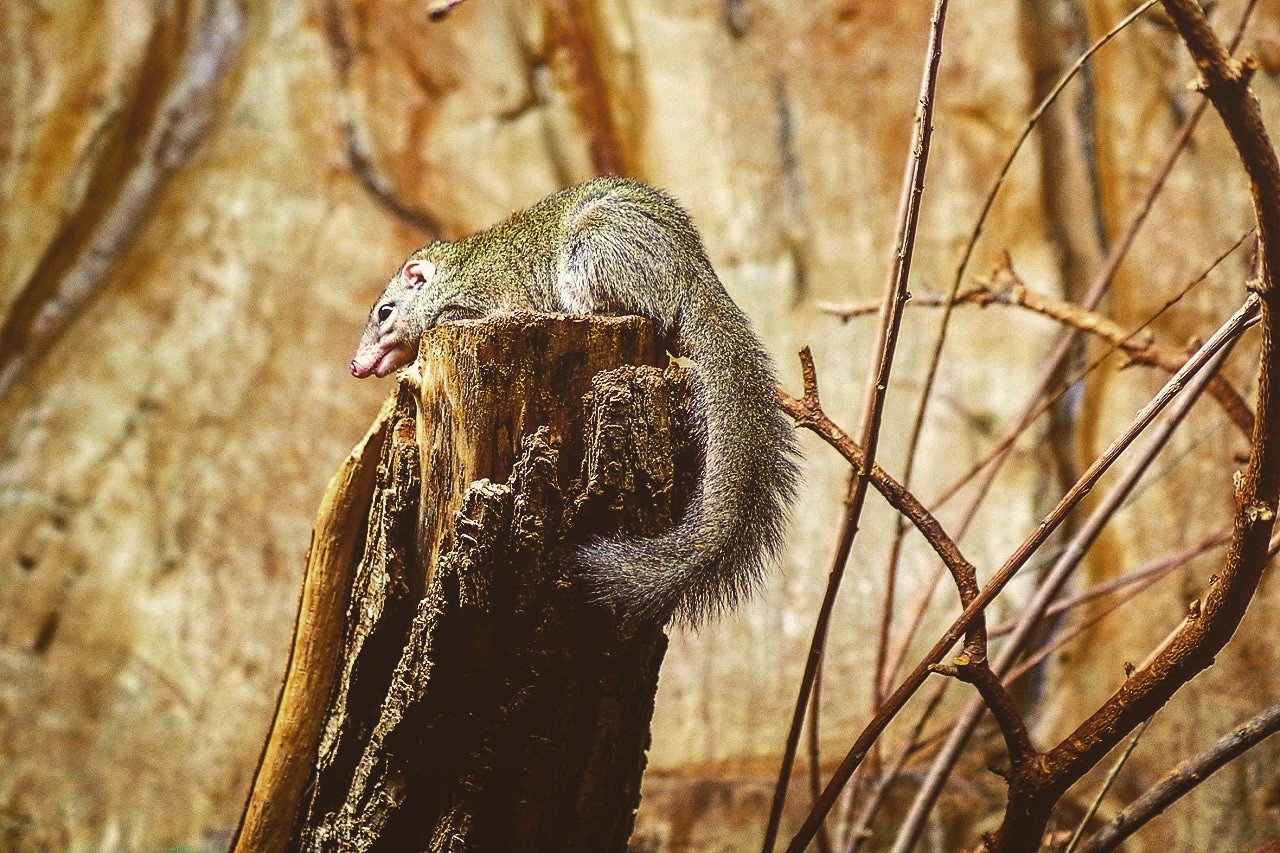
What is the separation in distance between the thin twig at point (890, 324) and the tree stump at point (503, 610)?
0.39m

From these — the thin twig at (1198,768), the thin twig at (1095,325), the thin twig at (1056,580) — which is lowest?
the thin twig at (1198,768)

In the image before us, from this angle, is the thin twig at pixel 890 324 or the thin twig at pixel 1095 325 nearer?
the thin twig at pixel 890 324

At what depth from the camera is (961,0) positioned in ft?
18.0

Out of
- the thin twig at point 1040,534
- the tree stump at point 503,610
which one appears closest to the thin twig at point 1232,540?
the thin twig at point 1040,534

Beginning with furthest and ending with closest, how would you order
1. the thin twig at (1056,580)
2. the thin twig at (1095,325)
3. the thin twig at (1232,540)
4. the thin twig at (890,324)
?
the thin twig at (1095,325), the thin twig at (1056,580), the thin twig at (890,324), the thin twig at (1232,540)

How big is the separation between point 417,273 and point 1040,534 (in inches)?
101

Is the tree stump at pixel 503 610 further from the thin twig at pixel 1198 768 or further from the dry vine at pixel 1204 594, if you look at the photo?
the thin twig at pixel 1198 768

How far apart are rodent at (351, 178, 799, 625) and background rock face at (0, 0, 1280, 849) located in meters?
2.10

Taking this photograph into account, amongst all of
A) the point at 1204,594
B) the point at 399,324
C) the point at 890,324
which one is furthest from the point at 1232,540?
the point at 399,324

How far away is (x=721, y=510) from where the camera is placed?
2316 mm

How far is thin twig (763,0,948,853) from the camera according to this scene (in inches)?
69.9

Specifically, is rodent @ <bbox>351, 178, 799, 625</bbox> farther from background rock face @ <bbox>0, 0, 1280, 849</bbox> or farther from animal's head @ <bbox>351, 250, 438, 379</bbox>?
background rock face @ <bbox>0, 0, 1280, 849</bbox>

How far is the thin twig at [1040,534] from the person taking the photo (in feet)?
5.41

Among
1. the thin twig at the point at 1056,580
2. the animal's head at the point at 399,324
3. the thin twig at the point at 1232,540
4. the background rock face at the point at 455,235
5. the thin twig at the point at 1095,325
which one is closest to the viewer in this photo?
the thin twig at the point at 1232,540
